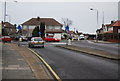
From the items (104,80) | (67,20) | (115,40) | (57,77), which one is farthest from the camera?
(67,20)

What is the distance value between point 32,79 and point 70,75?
5.90ft

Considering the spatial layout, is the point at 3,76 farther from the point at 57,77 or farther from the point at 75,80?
the point at 75,80

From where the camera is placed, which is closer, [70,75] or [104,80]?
[104,80]

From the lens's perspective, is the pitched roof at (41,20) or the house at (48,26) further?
the pitched roof at (41,20)

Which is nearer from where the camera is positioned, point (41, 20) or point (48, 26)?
point (48, 26)

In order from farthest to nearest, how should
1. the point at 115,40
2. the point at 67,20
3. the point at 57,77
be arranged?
the point at 67,20, the point at 115,40, the point at 57,77

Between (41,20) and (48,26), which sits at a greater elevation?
(41,20)

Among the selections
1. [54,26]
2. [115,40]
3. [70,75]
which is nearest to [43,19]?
[54,26]

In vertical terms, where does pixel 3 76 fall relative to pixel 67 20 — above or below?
below

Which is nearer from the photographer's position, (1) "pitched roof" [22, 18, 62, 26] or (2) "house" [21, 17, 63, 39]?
(2) "house" [21, 17, 63, 39]

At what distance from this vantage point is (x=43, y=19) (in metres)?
99.3

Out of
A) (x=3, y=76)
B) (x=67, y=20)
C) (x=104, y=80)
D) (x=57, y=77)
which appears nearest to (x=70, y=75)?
(x=57, y=77)

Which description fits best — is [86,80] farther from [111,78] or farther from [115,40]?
[115,40]

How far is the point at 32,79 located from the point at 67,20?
Answer: 87.0 meters
